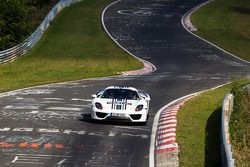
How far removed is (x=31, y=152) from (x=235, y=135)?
695 centimetres

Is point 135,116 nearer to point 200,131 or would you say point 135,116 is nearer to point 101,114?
point 101,114

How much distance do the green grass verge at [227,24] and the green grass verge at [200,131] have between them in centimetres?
2774

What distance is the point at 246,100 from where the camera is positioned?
28.5 metres

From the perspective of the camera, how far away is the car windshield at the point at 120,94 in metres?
23.5

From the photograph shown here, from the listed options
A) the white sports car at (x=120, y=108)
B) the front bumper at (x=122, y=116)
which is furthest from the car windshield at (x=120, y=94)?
the front bumper at (x=122, y=116)

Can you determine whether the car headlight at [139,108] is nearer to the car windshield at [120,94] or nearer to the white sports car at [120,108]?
the white sports car at [120,108]

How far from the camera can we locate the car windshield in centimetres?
2353

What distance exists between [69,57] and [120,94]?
2926 centimetres

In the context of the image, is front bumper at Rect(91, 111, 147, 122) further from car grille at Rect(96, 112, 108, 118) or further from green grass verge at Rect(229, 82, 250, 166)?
green grass verge at Rect(229, 82, 250, 166)

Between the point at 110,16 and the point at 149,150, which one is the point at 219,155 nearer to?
the point at 149,150

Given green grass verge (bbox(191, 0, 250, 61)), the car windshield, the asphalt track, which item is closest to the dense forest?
the asphalt track

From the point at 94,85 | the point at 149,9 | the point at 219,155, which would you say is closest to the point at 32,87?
the point at 94,85

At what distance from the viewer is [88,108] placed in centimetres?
2686

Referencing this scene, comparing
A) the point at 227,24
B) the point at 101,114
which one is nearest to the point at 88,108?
the point at 101,114
